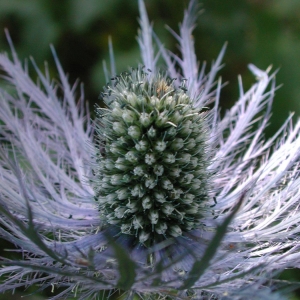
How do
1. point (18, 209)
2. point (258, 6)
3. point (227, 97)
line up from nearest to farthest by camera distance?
point (18, 209), point (227, 97), point (258, 6)

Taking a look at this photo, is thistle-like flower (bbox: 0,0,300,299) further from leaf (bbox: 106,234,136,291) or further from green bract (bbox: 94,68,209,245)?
leaf (bbox: 106,234,136,291)

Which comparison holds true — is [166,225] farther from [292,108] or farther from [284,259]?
[292,108]

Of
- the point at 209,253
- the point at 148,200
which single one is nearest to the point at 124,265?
the point at 209,253

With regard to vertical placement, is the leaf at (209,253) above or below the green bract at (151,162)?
below

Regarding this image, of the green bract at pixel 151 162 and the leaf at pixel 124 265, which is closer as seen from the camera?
the leaf at pixel 124 265

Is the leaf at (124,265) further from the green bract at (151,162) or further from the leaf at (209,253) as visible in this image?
the green bract at (151,162)

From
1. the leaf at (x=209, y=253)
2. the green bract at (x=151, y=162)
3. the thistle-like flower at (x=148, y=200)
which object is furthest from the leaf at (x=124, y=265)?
the green bract at (x=151, y=162)

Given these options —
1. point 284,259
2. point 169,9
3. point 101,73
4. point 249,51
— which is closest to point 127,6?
point 169,9

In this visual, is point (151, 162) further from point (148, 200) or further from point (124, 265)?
point (124, 265)
